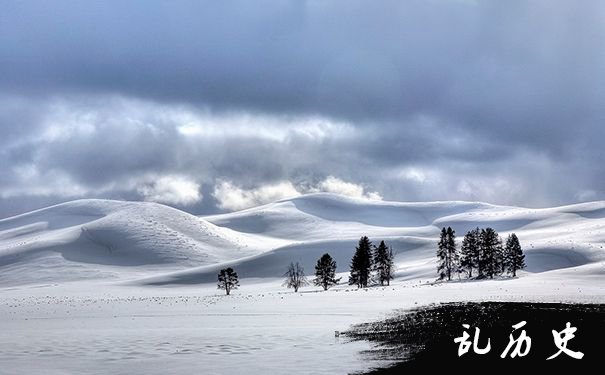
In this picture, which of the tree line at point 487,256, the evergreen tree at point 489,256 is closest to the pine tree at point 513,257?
the tree line at point 487,256

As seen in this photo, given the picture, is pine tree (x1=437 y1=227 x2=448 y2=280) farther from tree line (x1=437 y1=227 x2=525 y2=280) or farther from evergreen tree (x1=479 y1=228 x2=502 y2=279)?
evergreen tree (x1=479 y1=228 x2=502 y2=279)

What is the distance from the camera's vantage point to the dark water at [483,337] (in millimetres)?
20219

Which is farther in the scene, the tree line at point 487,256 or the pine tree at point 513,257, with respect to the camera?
the pine tree at point 513,257

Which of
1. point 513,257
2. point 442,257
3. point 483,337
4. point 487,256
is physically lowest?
point 483,337

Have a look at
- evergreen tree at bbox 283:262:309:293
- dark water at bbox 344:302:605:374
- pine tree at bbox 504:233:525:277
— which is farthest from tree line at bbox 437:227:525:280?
dark water at bbox 344:302:605:374

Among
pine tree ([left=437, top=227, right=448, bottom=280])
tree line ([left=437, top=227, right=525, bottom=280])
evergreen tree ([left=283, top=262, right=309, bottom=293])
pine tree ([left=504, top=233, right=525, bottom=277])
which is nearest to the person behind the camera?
evergreen tree ([left=283, top=262, right=309, bottom=293])

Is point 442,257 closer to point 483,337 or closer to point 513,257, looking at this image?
point 513,257

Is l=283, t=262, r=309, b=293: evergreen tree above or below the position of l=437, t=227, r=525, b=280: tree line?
below

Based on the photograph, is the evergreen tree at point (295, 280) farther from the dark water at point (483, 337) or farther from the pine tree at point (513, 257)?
Answer: the dark water at point (483, 337)

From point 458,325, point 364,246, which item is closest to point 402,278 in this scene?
point 364,246

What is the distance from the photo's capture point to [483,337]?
26.6 metres

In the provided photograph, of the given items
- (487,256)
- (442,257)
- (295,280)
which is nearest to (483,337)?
(295,280)

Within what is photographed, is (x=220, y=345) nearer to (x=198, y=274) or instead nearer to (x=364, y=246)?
(x=364, y=246)

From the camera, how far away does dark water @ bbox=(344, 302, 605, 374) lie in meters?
20.2
